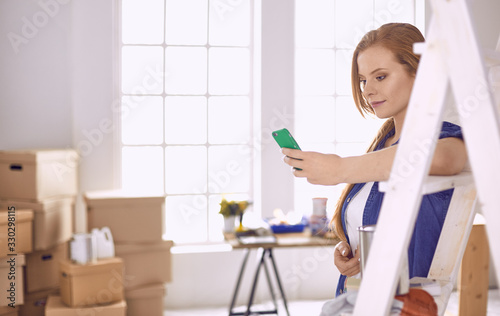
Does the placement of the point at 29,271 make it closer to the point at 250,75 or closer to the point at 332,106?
the point at 250,75

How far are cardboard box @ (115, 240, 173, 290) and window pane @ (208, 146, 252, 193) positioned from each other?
2.74 ft

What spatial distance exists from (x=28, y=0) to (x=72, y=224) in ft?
5.36

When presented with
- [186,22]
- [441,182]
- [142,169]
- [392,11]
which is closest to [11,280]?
[142,169]

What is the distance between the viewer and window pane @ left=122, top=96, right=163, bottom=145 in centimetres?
413

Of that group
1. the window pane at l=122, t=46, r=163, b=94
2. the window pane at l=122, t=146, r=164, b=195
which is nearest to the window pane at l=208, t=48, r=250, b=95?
the window pane at l=122, t=46, r=163, b=94

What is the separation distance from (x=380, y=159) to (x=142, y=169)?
127 inches

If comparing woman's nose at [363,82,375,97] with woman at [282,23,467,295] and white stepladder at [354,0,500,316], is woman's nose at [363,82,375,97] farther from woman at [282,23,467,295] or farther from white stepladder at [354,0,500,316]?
white stepladder at [354,0,500,316]

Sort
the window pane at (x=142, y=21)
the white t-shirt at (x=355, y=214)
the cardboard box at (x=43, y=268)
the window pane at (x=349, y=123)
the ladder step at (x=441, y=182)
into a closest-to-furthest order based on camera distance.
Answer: the ladder step at (x=441, y=182), the white t-shirt at (x=355, y=214), the cardboard box at (x=43, y=268), the window pane at (x=142, y=21), the window pane at (x=349, y=123)

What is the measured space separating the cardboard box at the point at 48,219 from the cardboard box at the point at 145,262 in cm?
41

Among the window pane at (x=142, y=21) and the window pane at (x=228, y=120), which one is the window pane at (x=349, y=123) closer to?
the window pane at (x=228, y=120)

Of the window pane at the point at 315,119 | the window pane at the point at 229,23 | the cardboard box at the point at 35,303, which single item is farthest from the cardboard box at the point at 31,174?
the window pane at the point at 315,119

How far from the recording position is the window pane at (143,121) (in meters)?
4.13

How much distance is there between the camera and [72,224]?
379 cm

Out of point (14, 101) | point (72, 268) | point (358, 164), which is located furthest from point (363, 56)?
point (14, 101)
